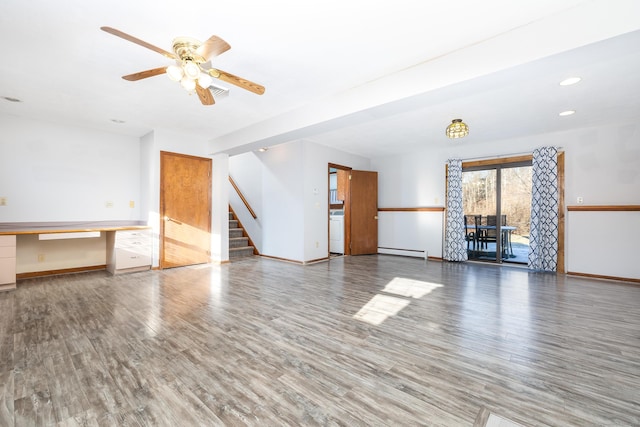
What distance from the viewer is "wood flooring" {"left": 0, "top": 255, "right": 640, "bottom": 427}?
4.84 ft

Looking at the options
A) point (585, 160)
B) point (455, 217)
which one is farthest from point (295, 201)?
point (585, 160)

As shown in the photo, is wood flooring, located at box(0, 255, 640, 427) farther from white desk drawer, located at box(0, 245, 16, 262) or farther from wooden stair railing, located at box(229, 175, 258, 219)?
wooden stair railing, located at box(229, 175, 258, 219)

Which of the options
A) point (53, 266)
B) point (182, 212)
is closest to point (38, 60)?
point (182, 212)

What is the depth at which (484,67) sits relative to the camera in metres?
2.29

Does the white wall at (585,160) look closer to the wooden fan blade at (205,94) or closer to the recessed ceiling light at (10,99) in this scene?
the wooden fan blade at (205,94)

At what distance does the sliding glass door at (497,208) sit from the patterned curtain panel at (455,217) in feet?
0.99

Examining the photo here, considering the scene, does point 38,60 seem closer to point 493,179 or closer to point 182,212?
point 182,212

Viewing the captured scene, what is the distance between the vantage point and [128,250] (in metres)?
4.59

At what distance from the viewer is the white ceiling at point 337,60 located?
77.2 inches

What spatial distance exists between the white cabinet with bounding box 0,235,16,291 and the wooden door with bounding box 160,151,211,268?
1.79 meters

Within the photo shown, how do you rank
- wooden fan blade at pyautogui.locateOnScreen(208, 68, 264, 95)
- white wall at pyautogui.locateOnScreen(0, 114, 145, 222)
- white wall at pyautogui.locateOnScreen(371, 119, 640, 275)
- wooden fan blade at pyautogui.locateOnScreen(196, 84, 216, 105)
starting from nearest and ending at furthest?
wooden fan blade at pyautogui.locateOnScreen(208, 68, 264, 95)
wooden fan blade at pyautogui.locateOnScreen(196, 84, 216, 105)
white wall at pyautogui.locateOnScreen(0, 114, 145, 222)
white wall at pyautogui.locateOnScreen(371, 119, 640, 275)

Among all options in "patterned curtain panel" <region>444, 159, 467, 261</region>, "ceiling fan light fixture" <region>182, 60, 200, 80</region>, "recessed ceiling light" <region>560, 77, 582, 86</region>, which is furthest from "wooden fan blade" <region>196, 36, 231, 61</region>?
"patterned curtain panel" <region>444, 159, 467, 261</region>

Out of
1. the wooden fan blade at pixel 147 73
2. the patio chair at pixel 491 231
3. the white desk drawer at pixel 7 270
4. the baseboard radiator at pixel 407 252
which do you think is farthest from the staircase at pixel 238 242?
the patio chair at pixel 491 231

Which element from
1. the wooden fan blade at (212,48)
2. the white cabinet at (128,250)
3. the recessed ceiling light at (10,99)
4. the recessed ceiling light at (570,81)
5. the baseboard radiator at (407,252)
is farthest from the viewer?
the baseboard radiator at (407,252)
